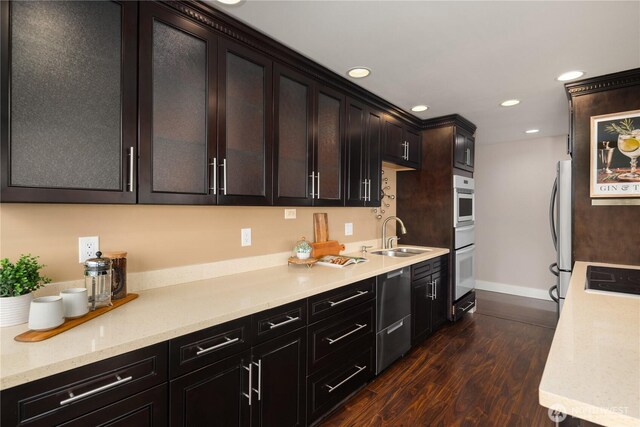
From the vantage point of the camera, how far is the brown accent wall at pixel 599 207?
2461 mm

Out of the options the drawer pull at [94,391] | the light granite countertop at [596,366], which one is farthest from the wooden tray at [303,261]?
the light granite countertop at [596,366]

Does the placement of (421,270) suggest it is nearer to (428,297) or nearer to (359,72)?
(428,297)

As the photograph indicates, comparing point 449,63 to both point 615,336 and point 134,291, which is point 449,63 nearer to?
point 615,336

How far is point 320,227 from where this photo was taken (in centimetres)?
272

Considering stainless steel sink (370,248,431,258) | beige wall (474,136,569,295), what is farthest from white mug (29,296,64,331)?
beige wall (474,136,569,295)

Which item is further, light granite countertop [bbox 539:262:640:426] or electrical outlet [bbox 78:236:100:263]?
electrical outlet [bbox 78:236:100:263]

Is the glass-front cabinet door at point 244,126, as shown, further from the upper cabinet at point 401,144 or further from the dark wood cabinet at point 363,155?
the upper cabinet at point 401,144

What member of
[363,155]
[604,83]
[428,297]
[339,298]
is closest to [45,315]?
[339,298]

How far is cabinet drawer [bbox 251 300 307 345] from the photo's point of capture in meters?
1.48

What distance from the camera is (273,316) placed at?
155cm

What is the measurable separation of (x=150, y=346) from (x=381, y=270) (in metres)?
1.63

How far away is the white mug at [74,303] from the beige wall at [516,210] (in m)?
5.26

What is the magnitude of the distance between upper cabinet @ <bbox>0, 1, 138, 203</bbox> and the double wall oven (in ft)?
10.4

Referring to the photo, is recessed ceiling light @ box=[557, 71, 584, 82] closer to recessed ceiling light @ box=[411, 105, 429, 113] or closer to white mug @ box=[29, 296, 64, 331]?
recessed ceiling light @ box=[411, 105, 429, 113]
